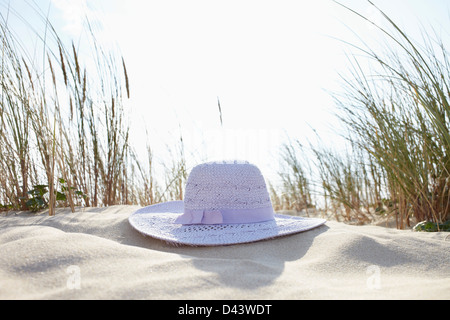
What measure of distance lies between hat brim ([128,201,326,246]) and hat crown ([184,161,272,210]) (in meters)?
0.11

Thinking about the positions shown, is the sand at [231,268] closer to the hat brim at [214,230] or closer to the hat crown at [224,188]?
the hat brim at [214,230]

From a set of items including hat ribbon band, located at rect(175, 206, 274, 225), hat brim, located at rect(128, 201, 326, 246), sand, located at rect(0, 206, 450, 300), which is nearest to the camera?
sand, located at rect(0, 206, 450, 300)

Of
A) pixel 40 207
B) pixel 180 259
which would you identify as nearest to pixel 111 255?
pixel 180 259

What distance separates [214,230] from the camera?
1.79 m

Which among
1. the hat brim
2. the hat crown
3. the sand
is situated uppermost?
the hat crown

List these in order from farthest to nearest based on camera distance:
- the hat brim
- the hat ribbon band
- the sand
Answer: the hat ribbon band
the hat brim
the sand

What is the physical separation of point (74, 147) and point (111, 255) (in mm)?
1763

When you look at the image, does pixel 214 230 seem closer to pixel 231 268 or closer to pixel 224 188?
pixel 224 188

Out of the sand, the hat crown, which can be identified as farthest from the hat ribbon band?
the sand

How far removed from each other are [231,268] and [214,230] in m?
0.56

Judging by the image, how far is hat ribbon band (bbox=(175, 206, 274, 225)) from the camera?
73.8 inches

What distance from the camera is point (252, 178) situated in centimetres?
198

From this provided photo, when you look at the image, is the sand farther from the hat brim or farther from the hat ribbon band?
the hat ribbon band
